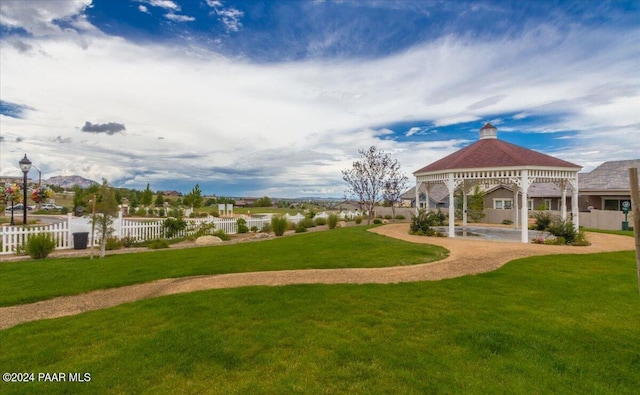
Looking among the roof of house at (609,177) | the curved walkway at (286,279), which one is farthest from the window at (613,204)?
the curved walkway at (286,279)

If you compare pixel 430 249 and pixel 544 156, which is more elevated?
pixel 544 156

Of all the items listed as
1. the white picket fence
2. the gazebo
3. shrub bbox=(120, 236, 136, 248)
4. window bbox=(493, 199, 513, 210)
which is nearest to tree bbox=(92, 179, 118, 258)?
the white picket fence

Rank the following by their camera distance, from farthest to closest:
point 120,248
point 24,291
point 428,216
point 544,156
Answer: point 428,216 → point 544,156 → point 120,248 → point 24,291

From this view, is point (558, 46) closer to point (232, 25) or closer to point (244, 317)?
point (232, 25)

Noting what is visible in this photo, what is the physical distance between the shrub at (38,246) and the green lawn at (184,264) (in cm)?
101

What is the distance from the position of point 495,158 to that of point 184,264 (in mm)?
14143

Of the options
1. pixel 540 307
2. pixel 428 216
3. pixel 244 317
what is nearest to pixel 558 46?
pixel 428 216

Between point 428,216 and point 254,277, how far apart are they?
12143mm

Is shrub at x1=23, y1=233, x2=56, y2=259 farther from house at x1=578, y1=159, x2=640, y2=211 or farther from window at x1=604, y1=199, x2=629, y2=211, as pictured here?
window at x1=604, y1=199, x2=629, y2=211

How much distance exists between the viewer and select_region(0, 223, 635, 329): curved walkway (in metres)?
6.09

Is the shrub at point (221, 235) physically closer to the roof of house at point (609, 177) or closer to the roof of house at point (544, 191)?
the roof of house at point (544, 191)

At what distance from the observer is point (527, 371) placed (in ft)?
12.2

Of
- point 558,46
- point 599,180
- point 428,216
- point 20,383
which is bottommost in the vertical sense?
point 20,383

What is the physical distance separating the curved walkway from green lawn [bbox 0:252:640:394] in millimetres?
705
